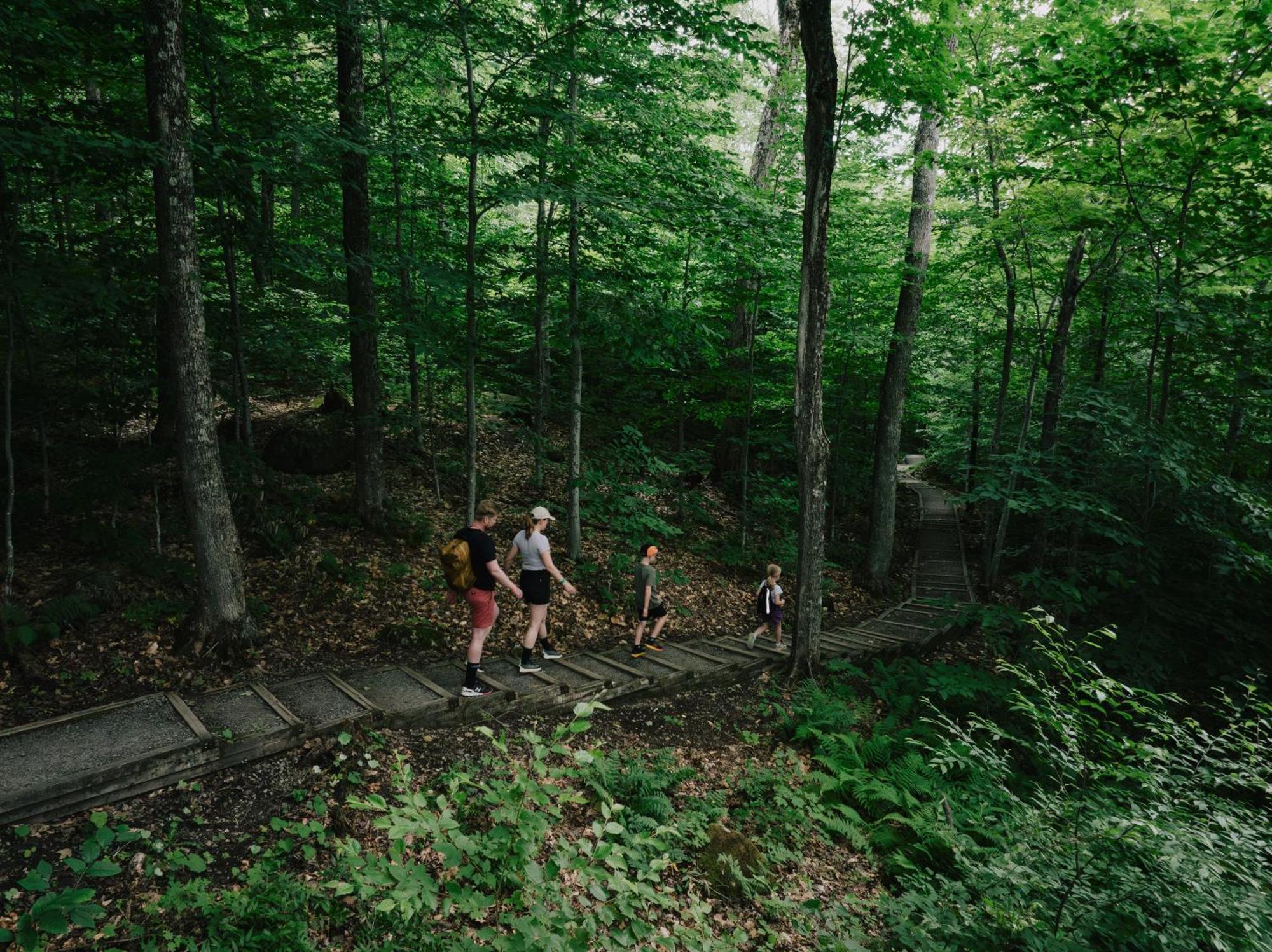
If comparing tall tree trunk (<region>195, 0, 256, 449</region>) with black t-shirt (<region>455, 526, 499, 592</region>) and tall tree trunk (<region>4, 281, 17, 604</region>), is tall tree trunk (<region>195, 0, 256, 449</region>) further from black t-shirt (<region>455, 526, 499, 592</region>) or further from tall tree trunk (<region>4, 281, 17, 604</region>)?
black t-shirt (<region>455, 526, 499, 592</region>)

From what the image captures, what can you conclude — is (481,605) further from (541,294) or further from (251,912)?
(541,294)

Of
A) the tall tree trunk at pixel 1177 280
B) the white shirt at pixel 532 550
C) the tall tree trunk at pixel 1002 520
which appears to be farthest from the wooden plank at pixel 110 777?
the tall tree trunk at pixel 1002 520

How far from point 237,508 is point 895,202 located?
16316 mm

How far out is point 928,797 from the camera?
6551mm

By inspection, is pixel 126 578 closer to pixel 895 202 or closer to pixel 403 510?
pixel 403 510

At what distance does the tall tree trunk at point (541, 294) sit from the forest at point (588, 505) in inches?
4.6

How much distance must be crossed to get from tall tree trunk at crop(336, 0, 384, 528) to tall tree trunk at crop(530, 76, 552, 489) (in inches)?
99.7

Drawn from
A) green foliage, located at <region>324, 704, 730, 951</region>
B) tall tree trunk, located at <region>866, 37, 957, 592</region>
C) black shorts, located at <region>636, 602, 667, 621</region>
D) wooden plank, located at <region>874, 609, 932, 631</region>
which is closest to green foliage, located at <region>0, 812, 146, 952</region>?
green foliage, located at <region>324, 704, 730, 951</region>

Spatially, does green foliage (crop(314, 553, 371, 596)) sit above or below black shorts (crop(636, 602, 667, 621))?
above

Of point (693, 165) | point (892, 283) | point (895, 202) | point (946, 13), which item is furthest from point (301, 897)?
point (895, 202)

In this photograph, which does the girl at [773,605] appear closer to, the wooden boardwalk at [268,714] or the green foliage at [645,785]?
the wooden boardwalk at [268,714]

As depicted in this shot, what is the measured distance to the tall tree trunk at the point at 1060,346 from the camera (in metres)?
12.9

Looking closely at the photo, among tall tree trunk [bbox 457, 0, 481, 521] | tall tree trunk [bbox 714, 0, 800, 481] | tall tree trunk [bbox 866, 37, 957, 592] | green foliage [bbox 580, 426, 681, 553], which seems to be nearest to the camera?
tall tree trunk [bbox 457, 0, 481, 521]

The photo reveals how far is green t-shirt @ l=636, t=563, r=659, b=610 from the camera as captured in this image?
8266 millimetres
